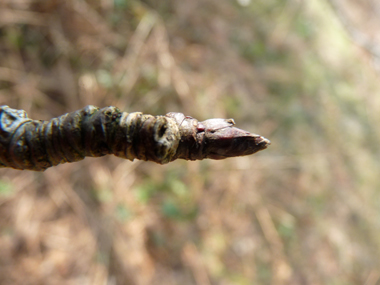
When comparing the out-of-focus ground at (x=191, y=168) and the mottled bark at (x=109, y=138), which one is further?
the out-of-focus ground at (x=191, y=168)

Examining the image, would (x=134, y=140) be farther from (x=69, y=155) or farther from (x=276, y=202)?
(x=276, y=202)

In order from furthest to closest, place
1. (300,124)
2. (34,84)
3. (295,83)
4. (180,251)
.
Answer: (295,83)
(300,124)
(180,251)
(34,84)

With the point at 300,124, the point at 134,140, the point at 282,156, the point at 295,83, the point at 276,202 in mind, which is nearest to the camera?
the point at 134,140

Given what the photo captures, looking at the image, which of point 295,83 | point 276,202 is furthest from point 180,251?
point 295,83

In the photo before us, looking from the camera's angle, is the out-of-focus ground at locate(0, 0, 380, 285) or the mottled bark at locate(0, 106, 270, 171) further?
the out-of-focus ground at locate(0, 0, 380, 285)
